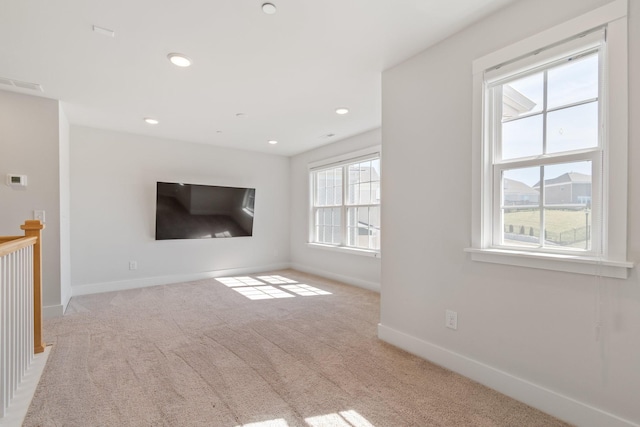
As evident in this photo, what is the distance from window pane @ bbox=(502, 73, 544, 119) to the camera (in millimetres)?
1883

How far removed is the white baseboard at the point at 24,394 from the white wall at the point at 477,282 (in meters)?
2.51

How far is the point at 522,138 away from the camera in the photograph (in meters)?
1.95

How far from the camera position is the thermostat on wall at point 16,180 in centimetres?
320

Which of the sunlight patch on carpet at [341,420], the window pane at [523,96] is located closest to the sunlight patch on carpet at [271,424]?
the sunlight patch on carpet at [341,420]

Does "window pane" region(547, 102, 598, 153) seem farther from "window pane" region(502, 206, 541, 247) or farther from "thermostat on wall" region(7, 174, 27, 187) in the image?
"thermostat on wall" region(7, 174, 27, 187)

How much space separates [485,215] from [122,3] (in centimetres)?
265

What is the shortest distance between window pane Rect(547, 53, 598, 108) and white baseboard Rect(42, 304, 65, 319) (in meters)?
4.88

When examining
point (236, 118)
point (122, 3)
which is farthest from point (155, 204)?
point (122, 3)

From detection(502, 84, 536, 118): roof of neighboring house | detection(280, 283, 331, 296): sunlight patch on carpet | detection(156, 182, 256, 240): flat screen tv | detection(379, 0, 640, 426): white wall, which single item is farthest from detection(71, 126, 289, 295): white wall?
detection(502, 84, 536, 118): roof of neighboring house

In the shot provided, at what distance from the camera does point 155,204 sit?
4.90m

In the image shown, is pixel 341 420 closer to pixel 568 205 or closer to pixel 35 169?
pixel 568 205

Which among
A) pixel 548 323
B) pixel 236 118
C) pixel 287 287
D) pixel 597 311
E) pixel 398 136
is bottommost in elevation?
pixel 287 287

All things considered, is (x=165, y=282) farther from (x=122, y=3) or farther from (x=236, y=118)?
(x=122, y=3)

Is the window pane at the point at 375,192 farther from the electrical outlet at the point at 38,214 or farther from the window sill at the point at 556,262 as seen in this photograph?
the electrical outlet at the point at 38,214
